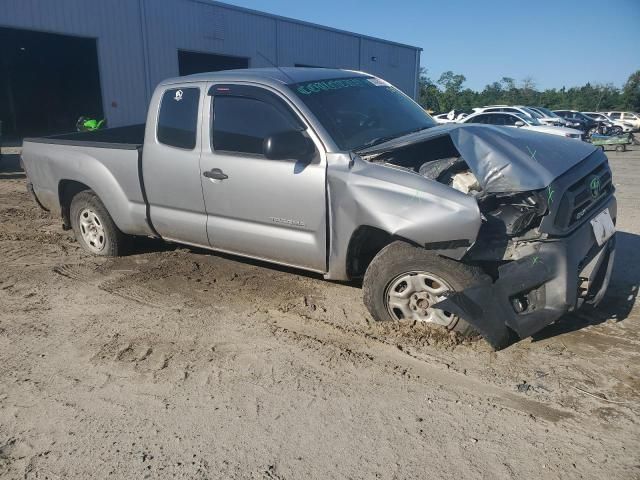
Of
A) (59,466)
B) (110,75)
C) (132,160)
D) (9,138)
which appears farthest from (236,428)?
(9,138)

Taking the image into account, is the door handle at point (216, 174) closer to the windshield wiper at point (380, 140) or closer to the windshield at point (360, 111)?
the windshield at point (360, 111)

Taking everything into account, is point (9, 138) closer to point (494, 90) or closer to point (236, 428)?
point (236, 428)

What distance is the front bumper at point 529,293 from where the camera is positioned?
3.26 m

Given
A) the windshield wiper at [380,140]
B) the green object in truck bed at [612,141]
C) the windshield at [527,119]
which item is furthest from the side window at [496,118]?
the windshield wiper at [380,140]

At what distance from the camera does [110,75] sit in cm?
1959

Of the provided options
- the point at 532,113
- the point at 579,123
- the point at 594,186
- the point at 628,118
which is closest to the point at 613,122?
the point at 628,118

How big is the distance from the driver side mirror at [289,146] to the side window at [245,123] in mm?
173

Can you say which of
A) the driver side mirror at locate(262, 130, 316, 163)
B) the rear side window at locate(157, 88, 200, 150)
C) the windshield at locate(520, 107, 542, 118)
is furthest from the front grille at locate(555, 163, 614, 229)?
the windshield at locate(520, 107, 542, 118)

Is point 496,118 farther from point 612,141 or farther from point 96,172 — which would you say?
point 96,172

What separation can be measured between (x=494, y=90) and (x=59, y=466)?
81.6m

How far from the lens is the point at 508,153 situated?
3539 millimetres

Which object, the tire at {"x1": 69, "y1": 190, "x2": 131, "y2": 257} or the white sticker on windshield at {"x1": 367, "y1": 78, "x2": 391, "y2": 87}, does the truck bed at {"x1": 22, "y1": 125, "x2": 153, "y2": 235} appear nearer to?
the tire at {"x1": 69, "y1": 190, "x2": 131, "y2": 257}

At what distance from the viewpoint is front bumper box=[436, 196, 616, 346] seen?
326cm

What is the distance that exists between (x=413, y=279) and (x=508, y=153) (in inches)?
42.2
